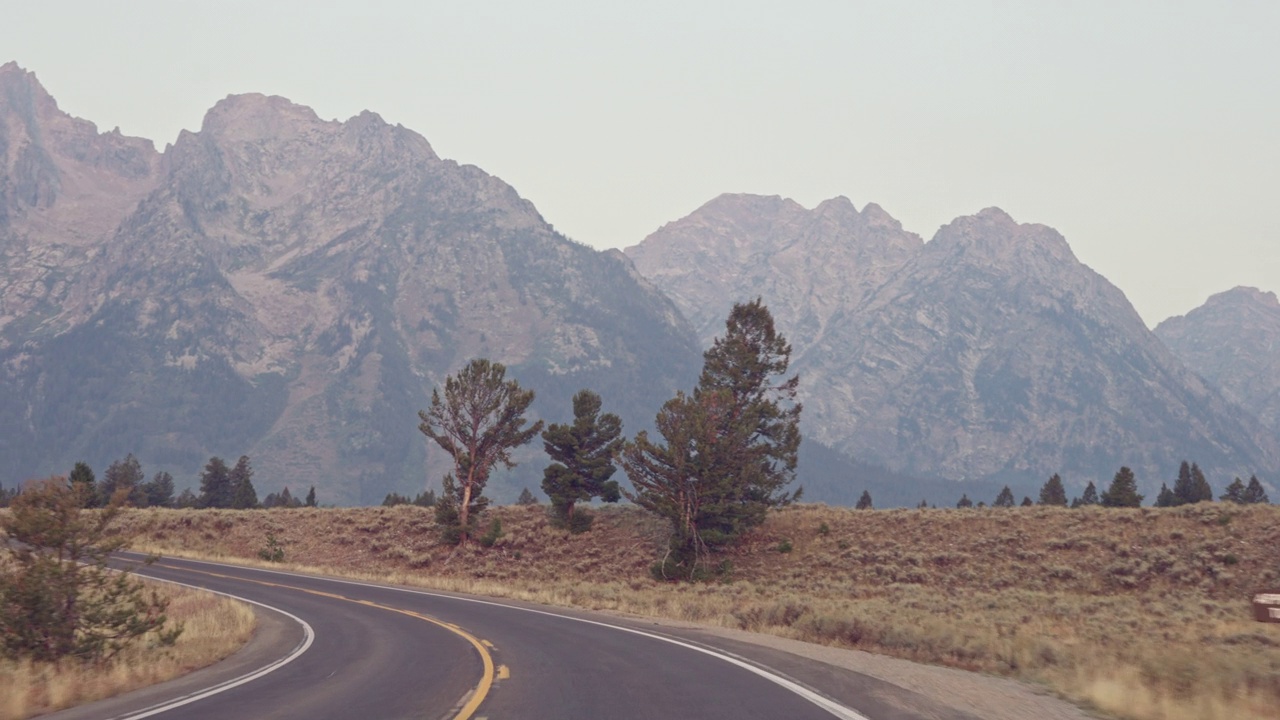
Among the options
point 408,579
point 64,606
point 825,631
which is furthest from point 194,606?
point 825,631

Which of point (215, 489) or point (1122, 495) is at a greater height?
point (1122, 495)

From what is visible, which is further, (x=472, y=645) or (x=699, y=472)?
(x=699, y=472)

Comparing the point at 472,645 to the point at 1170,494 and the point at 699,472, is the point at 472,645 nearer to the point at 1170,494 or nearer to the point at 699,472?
the point at 699,472

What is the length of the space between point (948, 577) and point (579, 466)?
20261mm

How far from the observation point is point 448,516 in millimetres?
52188

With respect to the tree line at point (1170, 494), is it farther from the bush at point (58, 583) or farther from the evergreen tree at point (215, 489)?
the evergreen tree at point (215, 489)

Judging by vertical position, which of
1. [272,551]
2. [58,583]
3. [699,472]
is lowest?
[272,551]

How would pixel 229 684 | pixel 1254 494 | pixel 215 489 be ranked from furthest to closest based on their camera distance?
pixel 215 489 → pixel 1254 494 → pixel 229 684

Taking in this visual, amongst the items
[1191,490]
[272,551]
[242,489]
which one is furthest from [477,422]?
[1191,490]

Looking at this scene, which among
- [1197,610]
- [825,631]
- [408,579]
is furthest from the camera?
[408,579]

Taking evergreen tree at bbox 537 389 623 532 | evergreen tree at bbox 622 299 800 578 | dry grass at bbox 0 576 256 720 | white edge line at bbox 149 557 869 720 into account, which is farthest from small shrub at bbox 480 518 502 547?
dry grass at bbox 0 576 256 720

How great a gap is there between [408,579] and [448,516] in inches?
375

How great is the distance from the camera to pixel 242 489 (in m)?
92.5

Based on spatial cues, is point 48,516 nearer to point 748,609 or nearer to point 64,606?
point 64,606
